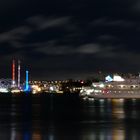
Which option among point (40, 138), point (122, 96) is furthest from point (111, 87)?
point (40, 138)

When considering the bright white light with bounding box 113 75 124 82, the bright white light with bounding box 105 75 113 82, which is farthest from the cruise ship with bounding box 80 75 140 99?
the bright white light with bounding box 105 75 113 82

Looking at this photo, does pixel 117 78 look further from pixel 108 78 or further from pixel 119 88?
pixel 108 78

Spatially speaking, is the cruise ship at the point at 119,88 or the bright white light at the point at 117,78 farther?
the bright white light at the point at 117,78

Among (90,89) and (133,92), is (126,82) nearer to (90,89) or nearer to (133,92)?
(133,92)

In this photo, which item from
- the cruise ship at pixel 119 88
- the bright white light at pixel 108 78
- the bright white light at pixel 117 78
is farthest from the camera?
the bright white light at pixel 108 78

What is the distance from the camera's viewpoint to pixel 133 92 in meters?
152

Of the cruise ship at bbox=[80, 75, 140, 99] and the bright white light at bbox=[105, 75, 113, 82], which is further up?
the bright white light at bbox=[105, 75, 113, 82]

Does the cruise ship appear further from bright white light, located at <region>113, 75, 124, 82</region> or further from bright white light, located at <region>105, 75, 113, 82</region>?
bright white light, located at <region>105, 75, 113, 82</region>

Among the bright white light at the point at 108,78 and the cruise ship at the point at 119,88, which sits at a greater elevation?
the bright white light at the point at 108,78

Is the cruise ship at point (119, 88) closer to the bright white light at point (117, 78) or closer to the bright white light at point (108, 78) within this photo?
the bright white light at point (117, 78)

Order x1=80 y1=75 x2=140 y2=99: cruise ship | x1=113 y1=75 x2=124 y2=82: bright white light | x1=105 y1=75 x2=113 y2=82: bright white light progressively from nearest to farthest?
1. x1=80 y1=75 x2=140 y2=99: cruise ship
2. x1=113 y1=75 x2=124 y2=82: bright white light
3. x1=105 y1=75 x2=113 y2=82: bright white light

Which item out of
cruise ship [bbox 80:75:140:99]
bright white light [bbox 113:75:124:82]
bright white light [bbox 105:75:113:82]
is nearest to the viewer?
cruise ship [bbox 80:75:140:99]

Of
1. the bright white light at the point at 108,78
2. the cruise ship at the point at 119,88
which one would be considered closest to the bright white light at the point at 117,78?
the cruise ship at the point at 119,88

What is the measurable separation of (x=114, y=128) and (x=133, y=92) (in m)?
103
